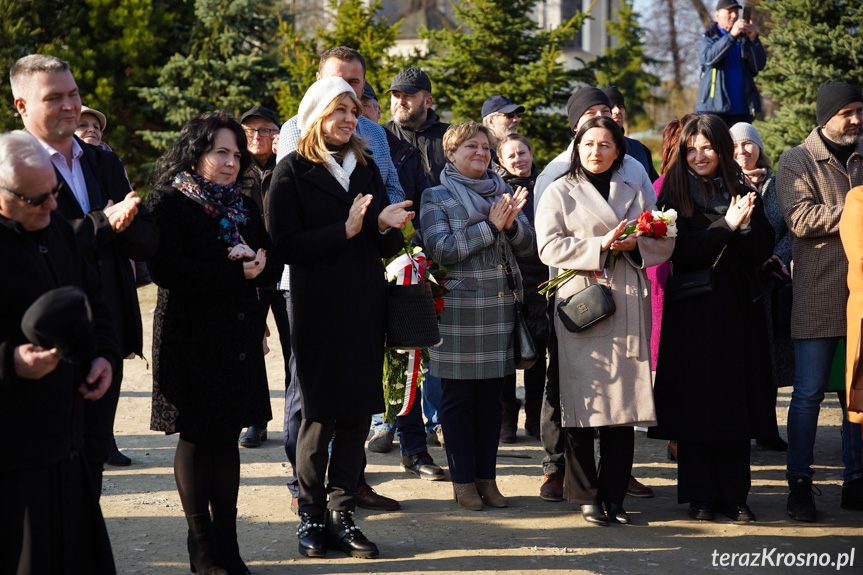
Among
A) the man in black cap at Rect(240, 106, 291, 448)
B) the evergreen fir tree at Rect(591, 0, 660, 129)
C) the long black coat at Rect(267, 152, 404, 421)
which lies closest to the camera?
the long black coat at Rect(267, 152, 404, 421)

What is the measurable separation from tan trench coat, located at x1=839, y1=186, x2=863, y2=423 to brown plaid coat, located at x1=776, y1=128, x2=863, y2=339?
28cm

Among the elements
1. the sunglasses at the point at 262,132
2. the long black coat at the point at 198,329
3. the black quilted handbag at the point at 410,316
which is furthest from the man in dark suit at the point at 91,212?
the sunglasses at the point at 262,132

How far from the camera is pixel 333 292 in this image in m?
4.53

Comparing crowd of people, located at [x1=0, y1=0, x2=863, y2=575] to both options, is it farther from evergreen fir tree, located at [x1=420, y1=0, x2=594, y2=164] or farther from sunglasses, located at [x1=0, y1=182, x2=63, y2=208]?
evergreen fir tree, located at [x1=420, y1=0, x2=594, y2=164]

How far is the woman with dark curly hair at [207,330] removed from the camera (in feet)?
13.6

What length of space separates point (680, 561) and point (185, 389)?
8.38 ft

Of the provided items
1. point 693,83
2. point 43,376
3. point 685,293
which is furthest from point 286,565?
point 693,83

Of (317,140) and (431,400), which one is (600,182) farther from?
(431,400)

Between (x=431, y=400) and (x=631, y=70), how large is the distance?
22.0 m

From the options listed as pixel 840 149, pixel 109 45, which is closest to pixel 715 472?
pixel 840 149

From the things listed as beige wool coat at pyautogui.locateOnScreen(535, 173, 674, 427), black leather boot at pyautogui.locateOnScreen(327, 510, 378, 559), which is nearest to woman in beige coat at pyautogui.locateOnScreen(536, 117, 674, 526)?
beige wool coat at pyautogui.locateOnScreen(535, 173, 674, 427)

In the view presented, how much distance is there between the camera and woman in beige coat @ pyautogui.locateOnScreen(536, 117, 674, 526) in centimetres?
511

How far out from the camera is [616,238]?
5.04 m

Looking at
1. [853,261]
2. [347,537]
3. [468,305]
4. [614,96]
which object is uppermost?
[614,96]
